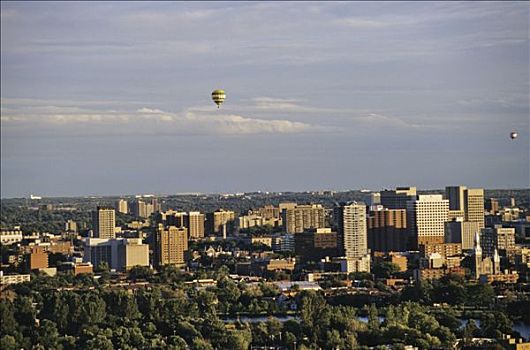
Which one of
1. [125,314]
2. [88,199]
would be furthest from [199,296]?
[88,199]

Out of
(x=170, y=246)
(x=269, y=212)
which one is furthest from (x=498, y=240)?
(x=269, y=212)

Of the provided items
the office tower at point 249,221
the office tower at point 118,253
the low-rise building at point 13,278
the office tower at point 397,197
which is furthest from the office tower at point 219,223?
the low-rise building at point 13,278

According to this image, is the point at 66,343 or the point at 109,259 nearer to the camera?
the point at 66,343

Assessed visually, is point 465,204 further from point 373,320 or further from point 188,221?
point 373,320

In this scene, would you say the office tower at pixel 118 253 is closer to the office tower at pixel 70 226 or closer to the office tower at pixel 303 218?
the office tower at pixel 70 226

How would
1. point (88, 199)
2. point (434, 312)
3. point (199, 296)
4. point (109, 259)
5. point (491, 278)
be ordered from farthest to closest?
1. point (88, 199)
2. point (109, 259)
3. point (491, 278)
4. point (199, 296)
5. point (434, 312)

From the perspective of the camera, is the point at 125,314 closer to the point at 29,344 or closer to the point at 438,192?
the point at 29,344

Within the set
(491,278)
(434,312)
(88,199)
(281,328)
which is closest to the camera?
(281,328)
